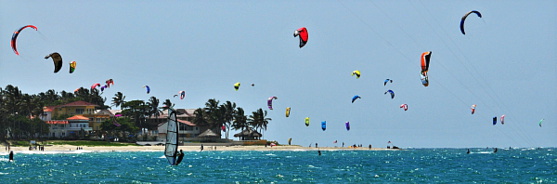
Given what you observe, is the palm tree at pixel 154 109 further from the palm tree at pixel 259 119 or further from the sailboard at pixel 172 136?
the sailboard at pixel 172 136

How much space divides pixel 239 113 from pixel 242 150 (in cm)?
2270

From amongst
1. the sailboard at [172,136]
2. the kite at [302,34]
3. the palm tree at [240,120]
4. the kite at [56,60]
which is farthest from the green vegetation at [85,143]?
the sailboard at [172,136]

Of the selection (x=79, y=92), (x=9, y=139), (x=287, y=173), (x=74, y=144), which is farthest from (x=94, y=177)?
(x=79, y=92)

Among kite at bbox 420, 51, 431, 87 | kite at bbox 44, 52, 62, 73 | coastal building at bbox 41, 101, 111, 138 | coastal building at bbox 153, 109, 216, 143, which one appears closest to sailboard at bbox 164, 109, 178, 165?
kite at bbox 44, 52, 62, 73

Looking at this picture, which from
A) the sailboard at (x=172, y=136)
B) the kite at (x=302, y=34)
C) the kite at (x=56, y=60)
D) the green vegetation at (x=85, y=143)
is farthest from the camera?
the green vegetation at (x=85, y=143)

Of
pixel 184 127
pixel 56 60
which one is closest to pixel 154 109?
pixel 184 127

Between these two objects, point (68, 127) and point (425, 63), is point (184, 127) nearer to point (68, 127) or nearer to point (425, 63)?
point (68, 127)

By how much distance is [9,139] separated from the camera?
307 ft

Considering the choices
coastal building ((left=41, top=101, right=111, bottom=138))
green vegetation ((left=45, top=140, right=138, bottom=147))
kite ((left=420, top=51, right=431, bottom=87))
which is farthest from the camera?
coastal building ((left=41, top=101, right=111, bottom=138))

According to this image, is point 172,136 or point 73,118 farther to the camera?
point 73,118

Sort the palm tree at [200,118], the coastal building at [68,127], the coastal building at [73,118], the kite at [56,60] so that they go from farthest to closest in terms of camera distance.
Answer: the palm tree at [200,118], the coastal building at [73,118], the coastal building at [68,127], the kite at [56,60]

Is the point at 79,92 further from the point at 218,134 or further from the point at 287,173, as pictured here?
the point at 287,173

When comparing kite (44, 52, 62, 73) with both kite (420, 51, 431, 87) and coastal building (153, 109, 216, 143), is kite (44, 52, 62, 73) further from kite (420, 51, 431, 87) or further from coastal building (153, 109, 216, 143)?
coastal building (153, 109, 216, 143)

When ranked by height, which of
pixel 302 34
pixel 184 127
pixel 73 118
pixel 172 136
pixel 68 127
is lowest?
pixel 172 136
